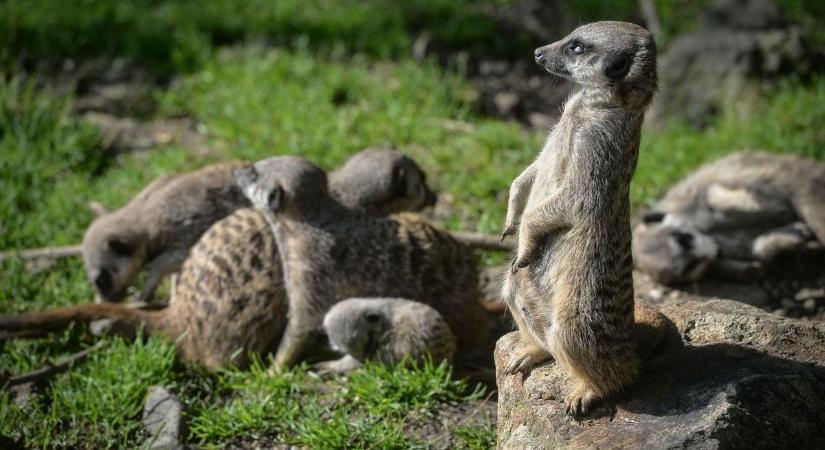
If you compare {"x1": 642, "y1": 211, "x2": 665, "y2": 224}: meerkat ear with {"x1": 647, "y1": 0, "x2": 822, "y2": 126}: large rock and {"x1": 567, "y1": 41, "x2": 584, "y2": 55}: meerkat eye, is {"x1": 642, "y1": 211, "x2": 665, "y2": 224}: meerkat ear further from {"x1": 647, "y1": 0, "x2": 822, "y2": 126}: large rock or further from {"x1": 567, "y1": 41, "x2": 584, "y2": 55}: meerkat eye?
{"x1": 567, "y1": 41, "x2": 584, "y2": 55}: meerkat eye

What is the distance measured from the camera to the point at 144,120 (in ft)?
23.2

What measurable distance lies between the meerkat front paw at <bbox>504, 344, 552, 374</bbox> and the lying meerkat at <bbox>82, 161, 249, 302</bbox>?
2584 mm

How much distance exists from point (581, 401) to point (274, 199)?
1.88 m

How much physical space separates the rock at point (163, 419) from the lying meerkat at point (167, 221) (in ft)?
3.92

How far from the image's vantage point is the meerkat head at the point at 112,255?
5.11 meters

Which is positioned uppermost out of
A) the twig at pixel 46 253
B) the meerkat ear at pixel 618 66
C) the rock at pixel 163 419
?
the meerkat ear at pixel 618 66

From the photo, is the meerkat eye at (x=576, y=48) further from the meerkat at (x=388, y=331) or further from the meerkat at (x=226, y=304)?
the meerkat at (x=226, y=304)

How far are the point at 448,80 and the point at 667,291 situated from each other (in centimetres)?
258

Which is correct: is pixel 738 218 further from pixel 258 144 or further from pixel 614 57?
pixel 614 57

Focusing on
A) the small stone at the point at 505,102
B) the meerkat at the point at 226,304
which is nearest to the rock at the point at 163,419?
the meerkat at the point at 226,304

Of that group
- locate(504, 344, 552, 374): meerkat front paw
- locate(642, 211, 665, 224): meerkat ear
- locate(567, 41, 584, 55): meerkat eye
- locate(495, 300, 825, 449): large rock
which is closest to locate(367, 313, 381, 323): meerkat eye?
locate(495, 300, 825, 449): large rock

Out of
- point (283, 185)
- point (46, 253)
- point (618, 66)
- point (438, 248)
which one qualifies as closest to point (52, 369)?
point (46, 253)

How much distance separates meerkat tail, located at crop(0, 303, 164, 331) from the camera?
4.36m

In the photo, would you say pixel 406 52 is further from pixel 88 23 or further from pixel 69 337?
pixel 69 337
